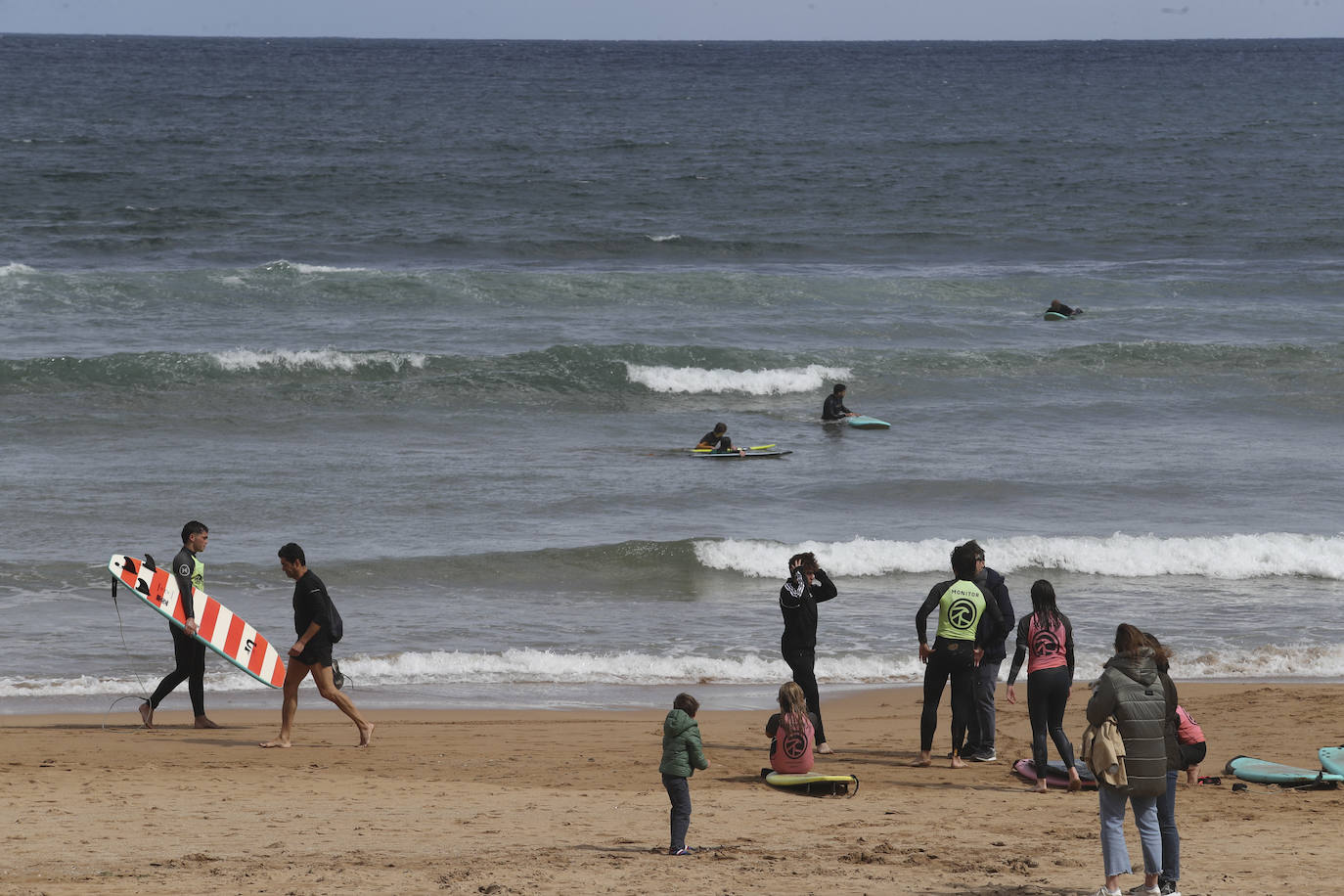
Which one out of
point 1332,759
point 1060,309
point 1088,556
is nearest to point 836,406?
point 1088,556

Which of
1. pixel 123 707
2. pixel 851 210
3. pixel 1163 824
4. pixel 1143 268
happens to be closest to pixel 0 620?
pixel 123 707

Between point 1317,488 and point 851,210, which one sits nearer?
point 1317,488

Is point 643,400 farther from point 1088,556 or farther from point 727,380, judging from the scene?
point 1088,556

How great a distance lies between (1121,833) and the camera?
20.7 feet

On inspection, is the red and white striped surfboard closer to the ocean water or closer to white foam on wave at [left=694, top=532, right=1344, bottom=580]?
the ocean water

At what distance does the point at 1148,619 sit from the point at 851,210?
3366 cm

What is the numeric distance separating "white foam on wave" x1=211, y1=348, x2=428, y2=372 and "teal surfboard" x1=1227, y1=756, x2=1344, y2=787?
19.1 m

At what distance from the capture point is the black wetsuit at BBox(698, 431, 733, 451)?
20719 mm

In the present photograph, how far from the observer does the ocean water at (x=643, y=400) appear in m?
13.8

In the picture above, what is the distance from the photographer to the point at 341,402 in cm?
2412

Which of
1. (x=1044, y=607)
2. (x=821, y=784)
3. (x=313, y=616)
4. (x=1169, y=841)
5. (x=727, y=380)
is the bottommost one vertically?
(x=821, y=784)

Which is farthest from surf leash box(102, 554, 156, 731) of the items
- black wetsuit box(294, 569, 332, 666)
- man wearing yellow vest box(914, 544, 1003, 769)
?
man wearing yellow vest box(914, 544, 1003, 769)

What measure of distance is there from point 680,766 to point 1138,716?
2.28m

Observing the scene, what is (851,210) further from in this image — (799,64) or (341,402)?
(799,64)
